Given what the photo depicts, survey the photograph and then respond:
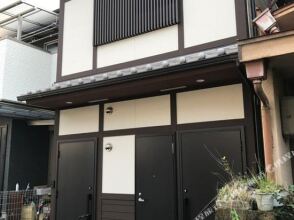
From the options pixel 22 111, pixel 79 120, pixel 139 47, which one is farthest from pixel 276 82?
pixel 22 111

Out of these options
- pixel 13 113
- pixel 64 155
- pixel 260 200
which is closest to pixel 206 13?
pixel 260 200

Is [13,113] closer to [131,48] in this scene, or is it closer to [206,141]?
[131,48]

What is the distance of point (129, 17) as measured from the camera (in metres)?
6.79

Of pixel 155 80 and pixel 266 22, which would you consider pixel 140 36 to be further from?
pixel 266 22

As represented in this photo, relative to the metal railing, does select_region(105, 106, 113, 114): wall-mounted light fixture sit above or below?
above

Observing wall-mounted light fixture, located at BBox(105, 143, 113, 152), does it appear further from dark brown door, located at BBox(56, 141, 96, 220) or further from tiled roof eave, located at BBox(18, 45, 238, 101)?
tiled roof eave, located at BBox(18, 45, 238, 101)

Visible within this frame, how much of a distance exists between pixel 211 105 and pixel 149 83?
44.0 inches

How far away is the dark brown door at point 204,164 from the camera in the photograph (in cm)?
515

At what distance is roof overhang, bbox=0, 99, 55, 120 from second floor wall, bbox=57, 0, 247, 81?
6.66ft

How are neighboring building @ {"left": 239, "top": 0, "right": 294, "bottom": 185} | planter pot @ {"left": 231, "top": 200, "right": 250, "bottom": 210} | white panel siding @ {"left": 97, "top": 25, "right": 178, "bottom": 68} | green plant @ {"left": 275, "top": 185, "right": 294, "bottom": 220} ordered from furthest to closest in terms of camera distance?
white panel siding @ {"left": 97, "top": 25, "right": 178, "bottom": 68} < neighboring building @ {"left": 239, "top": 0, "right": 294, "bottom": 185} < planter pot @ {"left": 231, "top": 200, "right": 250, "bottom": 210} < green plant @ {"left": 275, "top": 185, "right": 294, "bottom": 220}

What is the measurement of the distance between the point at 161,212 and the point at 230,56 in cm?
296

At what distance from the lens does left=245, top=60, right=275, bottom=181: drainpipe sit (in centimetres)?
395

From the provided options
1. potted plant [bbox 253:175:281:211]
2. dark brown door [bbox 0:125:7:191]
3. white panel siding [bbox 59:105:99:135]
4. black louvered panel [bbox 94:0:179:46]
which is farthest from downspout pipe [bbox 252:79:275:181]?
dark brown door [bbox 0:125:7:191]

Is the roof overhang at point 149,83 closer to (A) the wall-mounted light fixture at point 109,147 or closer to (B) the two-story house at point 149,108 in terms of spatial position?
(B) the two-story house at point 149,108
